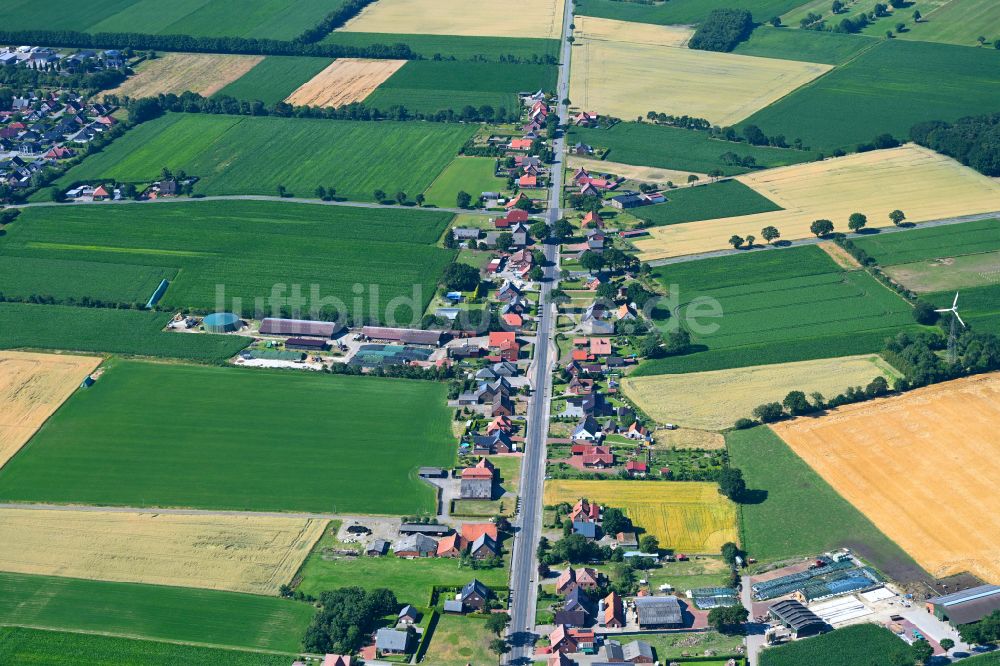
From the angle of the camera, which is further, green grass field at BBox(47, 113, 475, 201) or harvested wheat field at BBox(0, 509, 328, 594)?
green grass field at BBox(47, 113, 475, 201)

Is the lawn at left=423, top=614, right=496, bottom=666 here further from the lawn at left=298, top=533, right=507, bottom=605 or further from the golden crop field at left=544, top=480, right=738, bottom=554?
the golden crop field at left=544, top=480, right=738, bottom=554

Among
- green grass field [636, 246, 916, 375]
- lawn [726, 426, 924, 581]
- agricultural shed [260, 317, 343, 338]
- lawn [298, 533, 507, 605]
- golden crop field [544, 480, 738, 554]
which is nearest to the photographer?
lawn [298, 533, 507, 605]

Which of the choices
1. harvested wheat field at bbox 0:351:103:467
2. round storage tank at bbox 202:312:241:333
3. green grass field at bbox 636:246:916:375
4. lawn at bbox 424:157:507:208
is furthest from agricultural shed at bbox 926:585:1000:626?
lawn at bbox 424:157:507:208

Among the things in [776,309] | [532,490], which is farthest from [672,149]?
[532,490]

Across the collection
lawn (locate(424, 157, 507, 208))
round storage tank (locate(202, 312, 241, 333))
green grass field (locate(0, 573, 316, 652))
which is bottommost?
green grass field (locate(0, 573, 316, 652))

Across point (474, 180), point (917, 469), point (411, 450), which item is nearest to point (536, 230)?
point (474, 180)

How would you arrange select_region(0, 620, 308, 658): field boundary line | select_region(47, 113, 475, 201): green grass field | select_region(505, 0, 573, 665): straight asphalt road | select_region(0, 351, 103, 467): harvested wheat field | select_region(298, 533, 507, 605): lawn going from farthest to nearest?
select_region(47, 113, 475, 201): green grass field < select_region(0, 351, 103, 467): harvested wheat field < select_region(298, 533, 507, 605): lawn < select_region(505, 0, 573, 665): straight asphalt road < select_region(0, 620, 308, 658): field boundary line

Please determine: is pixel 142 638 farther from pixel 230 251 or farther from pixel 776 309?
pixel 776 309
